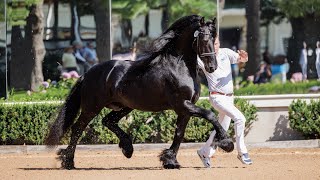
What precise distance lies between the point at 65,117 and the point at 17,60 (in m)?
5.98

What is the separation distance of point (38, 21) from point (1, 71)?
4.60 feet

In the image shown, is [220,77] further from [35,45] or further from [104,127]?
[35,45]

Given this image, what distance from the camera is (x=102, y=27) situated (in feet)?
63.0

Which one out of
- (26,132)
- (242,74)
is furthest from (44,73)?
(242,74)

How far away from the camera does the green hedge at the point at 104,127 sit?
56.3 ft

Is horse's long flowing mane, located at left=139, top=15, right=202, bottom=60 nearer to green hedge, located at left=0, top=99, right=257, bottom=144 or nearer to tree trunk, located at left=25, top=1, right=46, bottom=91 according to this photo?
green hedge, located at left=0, top=99, right=257, bottom=144

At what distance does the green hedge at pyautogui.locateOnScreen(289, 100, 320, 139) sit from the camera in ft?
56.0

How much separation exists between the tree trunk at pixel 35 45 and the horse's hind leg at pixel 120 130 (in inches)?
236

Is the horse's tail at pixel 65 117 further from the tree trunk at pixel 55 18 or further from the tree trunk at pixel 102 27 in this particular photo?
the tree trunk at pixel 55 18

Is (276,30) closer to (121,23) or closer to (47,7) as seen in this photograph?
(121,23)

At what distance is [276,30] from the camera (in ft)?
61.6

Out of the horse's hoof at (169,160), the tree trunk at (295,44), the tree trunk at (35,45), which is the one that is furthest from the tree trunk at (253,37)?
the horse's hoof at (169,160)

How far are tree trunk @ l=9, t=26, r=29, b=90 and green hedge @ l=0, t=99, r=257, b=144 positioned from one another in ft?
5.73

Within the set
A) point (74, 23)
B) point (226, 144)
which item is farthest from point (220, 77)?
point (74, 23)
